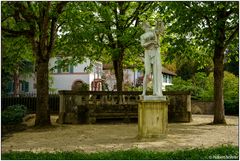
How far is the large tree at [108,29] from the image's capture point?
21828mm

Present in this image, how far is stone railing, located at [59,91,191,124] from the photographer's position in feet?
66.4

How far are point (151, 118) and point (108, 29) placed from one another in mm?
12273

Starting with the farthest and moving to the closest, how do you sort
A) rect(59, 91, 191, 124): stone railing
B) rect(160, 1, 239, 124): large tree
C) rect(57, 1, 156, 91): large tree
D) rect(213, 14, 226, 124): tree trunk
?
1. rect(57, 1, 156, 91): large tree
2. rect(59, 91, 191, 124): stone railing
3. rect(213, 14, 226, 124): tree trunk
4. rect(160, 1, 239, 124): large tree

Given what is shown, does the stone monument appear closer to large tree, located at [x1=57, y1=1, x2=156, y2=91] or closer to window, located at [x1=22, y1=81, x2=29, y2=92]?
large tree, located at [x1=57, y1=1, x2=156, y2=91]

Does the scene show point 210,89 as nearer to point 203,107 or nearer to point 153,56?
point 203,107

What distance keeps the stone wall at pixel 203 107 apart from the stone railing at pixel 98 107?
1173 cm

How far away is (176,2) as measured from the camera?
57.1 feet

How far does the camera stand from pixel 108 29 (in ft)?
80.2

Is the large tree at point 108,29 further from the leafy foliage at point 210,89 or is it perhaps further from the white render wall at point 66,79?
the white render wall at point 66,79

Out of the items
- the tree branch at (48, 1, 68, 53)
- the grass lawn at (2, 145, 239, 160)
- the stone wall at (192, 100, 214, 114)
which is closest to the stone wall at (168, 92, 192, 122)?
the tree branch at (48, 1, 68, 53)

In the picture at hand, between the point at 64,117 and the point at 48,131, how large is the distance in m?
3.84

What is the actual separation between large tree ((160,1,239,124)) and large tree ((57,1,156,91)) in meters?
3.67

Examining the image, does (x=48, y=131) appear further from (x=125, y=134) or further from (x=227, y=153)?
(x=227, y=153)

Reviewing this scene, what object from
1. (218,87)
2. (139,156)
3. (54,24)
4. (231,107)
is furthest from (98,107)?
(231,107)
